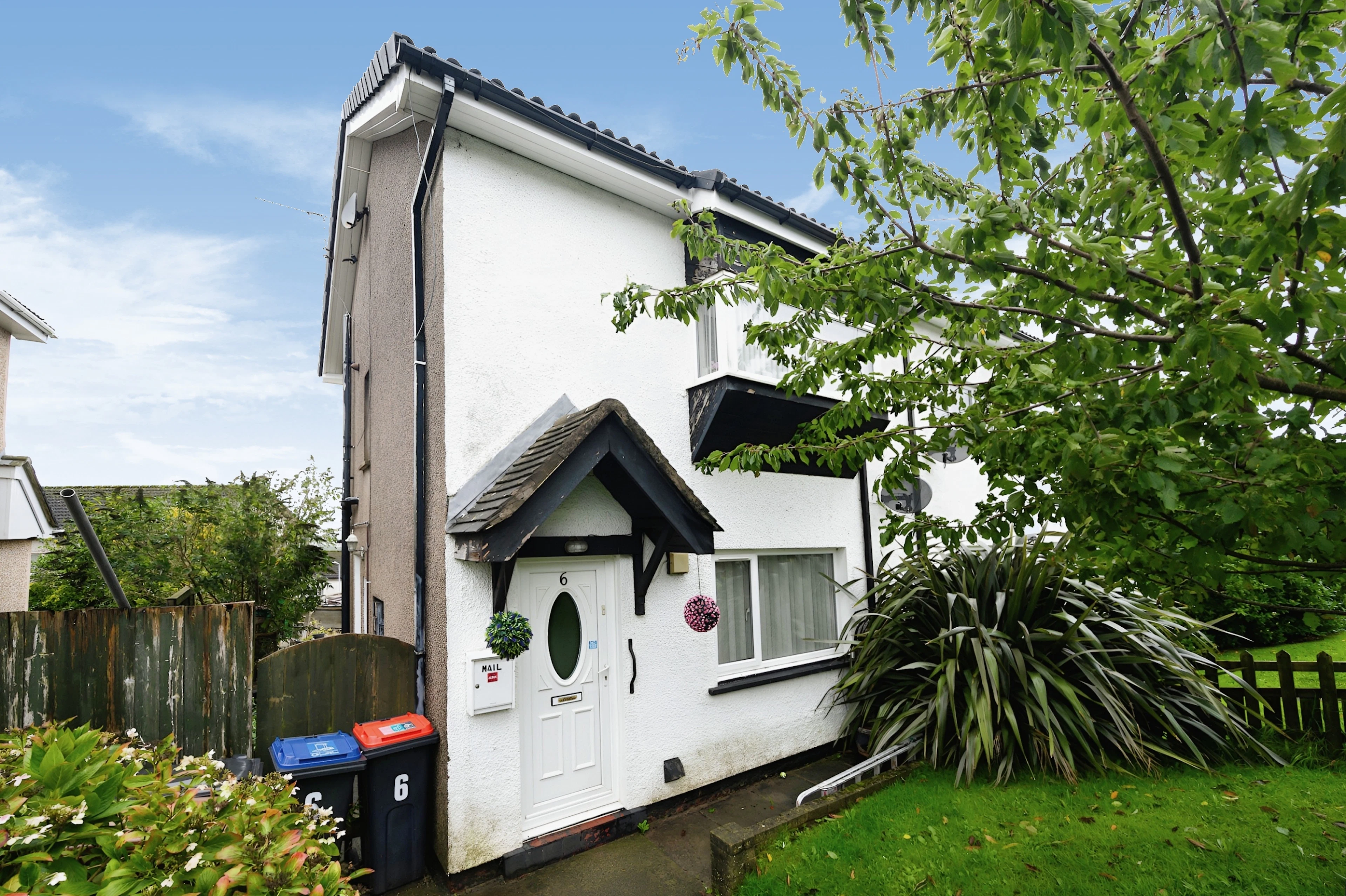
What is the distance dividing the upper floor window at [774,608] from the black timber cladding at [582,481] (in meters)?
1.18

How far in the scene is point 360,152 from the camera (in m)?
7.59

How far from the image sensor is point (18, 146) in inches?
256

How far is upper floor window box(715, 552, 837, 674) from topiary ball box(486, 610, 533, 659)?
2.41 m

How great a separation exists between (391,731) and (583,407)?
304 centimetres

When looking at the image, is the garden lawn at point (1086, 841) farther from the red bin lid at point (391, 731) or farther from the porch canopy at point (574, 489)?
the red bin lid at point (391, 731)

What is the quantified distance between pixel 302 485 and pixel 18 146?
5.33 metres

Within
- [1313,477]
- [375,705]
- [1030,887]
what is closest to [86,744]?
[375,705]

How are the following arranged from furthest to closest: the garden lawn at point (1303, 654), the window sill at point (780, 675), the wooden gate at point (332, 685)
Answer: the garden lawn at point (1303, 654) → the window sill at point (780, 675) → the wooden gate at point (332, 685)

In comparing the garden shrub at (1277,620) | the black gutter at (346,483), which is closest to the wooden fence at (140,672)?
the black gutter at (346,483)

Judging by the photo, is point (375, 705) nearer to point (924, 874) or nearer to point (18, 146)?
point (924, 874)

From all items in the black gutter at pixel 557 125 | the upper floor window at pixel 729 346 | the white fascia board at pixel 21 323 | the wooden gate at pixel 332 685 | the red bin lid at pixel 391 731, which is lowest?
the red bin lid at pixel 391 731

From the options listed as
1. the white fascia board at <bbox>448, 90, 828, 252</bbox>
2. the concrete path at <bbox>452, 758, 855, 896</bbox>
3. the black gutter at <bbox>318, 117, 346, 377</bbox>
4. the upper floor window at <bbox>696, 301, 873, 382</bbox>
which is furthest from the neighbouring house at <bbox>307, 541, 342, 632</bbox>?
the white fascia board at <bbox>448, 90, 828, 252</bbox>

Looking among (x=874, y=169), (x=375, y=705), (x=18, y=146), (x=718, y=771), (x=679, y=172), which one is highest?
(x=18, y=146)

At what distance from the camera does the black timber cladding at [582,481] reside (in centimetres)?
473
